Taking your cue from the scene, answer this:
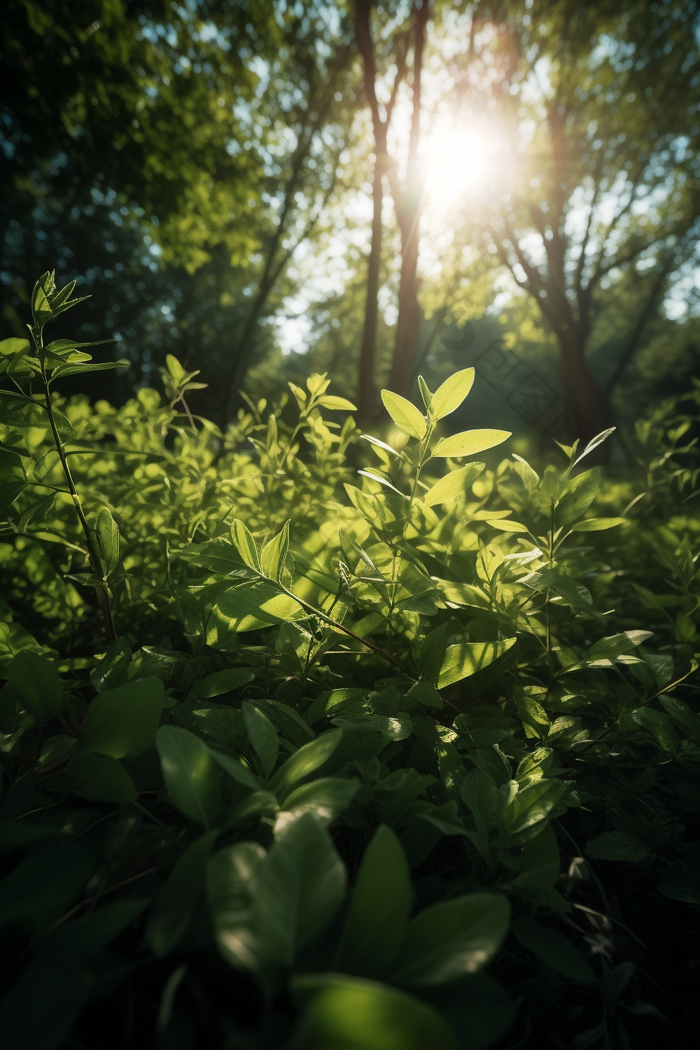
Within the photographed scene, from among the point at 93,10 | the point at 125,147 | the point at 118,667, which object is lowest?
the point at 118,667

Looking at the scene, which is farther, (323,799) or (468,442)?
(468,442)

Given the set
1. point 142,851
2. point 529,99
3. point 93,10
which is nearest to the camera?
point 142,851

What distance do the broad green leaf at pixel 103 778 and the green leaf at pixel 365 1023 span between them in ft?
0.98

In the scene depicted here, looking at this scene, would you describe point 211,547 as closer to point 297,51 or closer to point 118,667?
point 118,667

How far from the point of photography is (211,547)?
75cm

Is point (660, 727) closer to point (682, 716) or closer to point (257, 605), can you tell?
point (682, 716)

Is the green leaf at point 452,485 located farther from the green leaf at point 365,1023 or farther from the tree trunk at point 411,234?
the tree trunk at point 411,234

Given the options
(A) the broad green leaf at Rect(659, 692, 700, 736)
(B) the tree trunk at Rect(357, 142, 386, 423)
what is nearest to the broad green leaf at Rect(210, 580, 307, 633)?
(A) the broad green leaf at Rect(659, 692, 700, 736)

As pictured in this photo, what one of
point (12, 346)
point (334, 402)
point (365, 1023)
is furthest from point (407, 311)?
point (365, 1023)

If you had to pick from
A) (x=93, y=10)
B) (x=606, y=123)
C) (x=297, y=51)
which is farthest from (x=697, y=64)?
(x=93, y=10)

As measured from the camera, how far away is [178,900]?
0.43 metres

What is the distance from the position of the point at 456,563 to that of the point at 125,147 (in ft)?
34.1

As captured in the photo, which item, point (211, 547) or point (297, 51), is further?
point (297, 51)

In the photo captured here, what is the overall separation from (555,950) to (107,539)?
2.45 feet
